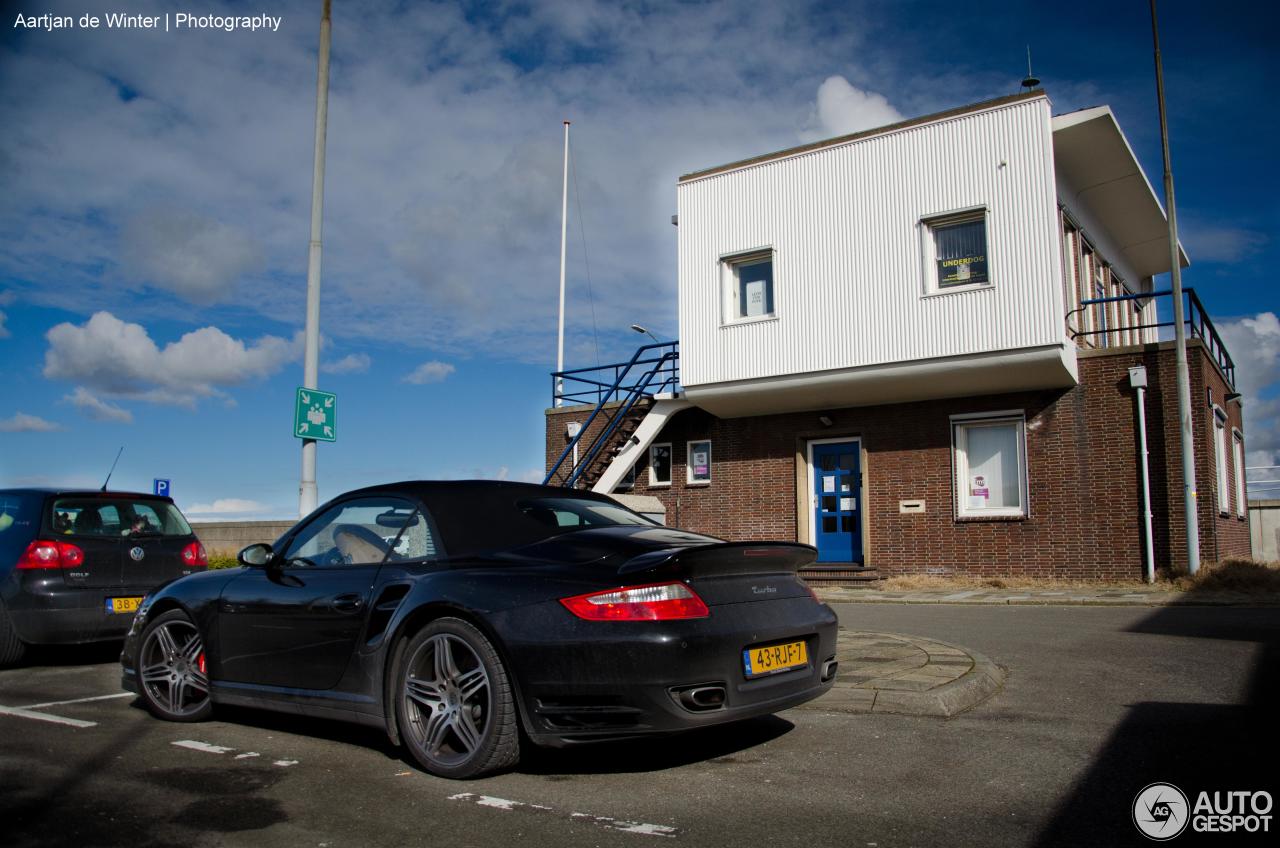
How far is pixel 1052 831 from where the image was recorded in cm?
360

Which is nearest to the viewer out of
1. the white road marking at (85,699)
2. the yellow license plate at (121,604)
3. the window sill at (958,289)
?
the white road marking at (85,699)

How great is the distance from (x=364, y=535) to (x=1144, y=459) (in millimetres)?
14468

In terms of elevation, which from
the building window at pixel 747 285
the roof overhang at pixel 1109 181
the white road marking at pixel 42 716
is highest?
the roof overhang at pixel 1109 181

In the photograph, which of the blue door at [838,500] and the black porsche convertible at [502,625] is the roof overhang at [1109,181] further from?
the black porsche convertible at [502,625]

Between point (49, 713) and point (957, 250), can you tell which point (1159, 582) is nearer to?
point (957, 250)

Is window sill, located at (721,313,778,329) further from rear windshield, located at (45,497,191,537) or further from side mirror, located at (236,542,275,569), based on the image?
side mirror, located at (236,542,275,569)

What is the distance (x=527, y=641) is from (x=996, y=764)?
7.34 feet

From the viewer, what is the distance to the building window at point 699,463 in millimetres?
20953

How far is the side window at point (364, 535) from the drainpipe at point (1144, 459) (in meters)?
14.3

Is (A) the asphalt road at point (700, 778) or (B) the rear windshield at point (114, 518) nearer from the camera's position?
(A) the asphalt road at point (700, 778)

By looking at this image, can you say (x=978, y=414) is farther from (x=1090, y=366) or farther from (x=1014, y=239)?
(x=1014, y=239)

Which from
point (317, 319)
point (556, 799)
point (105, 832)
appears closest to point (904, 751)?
point (556, 799)

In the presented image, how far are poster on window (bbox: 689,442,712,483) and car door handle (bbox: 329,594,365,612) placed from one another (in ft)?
52.7

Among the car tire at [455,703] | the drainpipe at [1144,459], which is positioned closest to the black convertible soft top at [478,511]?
the car tire at [455,703]
